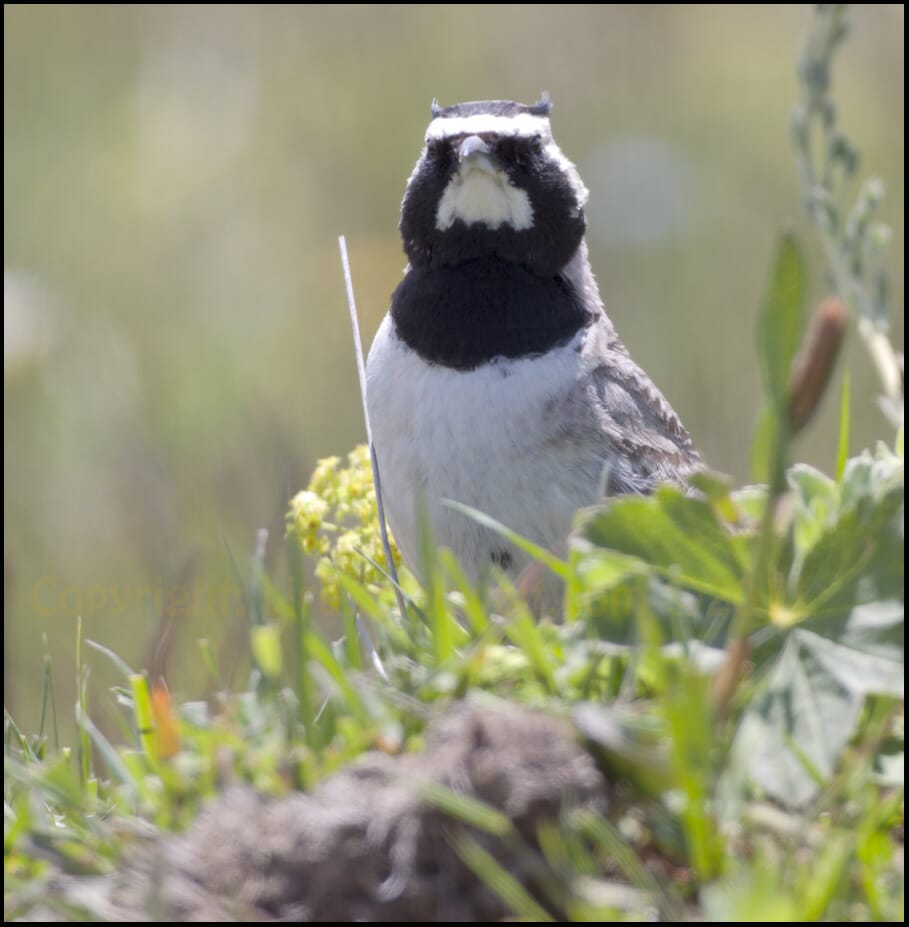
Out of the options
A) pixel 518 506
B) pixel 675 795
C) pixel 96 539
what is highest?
pixel 675 795

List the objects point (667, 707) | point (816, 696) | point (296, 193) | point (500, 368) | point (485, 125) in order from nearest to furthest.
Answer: point (667, 707) → point (816, 696) → point (500, 368) → point (485, 125) → point (296, 193)

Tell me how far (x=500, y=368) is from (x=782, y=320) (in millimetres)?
2336

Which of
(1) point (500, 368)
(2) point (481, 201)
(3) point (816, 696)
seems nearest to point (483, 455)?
(1) point (500, 368)

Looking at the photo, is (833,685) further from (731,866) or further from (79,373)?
(79,373)

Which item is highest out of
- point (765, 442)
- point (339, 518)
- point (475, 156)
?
point (475, 156)

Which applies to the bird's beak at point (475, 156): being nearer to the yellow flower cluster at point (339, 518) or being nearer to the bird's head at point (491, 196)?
the bird's head at point (491, 196)

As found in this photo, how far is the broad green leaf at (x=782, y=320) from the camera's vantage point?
5.37 feet

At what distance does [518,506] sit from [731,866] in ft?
7.28

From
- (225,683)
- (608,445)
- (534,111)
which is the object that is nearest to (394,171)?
(534,111)

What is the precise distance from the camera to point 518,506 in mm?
3783

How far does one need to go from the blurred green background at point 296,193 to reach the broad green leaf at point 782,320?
477cm

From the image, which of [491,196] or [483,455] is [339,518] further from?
[491,196]

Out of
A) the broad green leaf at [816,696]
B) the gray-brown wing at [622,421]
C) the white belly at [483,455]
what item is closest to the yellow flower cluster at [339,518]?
the white belly at [483,455]

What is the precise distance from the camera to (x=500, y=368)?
13.0 feet
